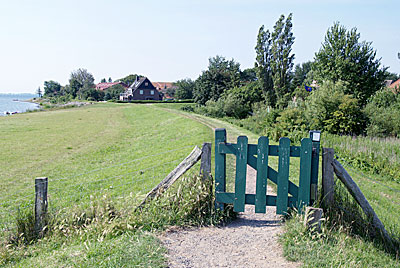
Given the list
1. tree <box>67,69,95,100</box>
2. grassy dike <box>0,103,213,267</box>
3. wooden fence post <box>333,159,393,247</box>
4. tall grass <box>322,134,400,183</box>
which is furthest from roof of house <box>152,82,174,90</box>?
wooden fence post <box>333,159,393,247</box>

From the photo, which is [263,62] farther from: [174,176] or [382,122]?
[174,176]

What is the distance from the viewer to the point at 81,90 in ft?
300

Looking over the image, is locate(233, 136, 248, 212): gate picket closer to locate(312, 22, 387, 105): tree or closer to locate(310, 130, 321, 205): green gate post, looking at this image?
locate(310, 130, 321, 205): green gate post

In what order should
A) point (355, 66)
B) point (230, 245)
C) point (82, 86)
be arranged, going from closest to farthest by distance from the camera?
point (230, 245) → point (355, 66) → point (82, 86)

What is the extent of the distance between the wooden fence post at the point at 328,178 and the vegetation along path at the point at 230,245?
0.86 m

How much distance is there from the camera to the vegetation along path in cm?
406

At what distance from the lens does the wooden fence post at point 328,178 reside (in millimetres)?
4891

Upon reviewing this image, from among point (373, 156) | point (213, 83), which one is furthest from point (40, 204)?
point (213, 83)

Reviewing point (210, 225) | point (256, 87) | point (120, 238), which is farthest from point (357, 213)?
point (256, 87)

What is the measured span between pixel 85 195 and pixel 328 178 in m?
7.34

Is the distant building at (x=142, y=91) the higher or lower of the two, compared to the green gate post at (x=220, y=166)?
higher

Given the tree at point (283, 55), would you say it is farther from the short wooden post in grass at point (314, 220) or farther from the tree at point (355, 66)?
the short wooden post in grass at point (314, 220)

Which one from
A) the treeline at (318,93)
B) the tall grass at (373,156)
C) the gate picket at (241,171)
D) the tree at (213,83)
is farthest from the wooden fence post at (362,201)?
the tree at (213,83)

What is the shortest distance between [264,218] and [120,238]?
2.52 m
